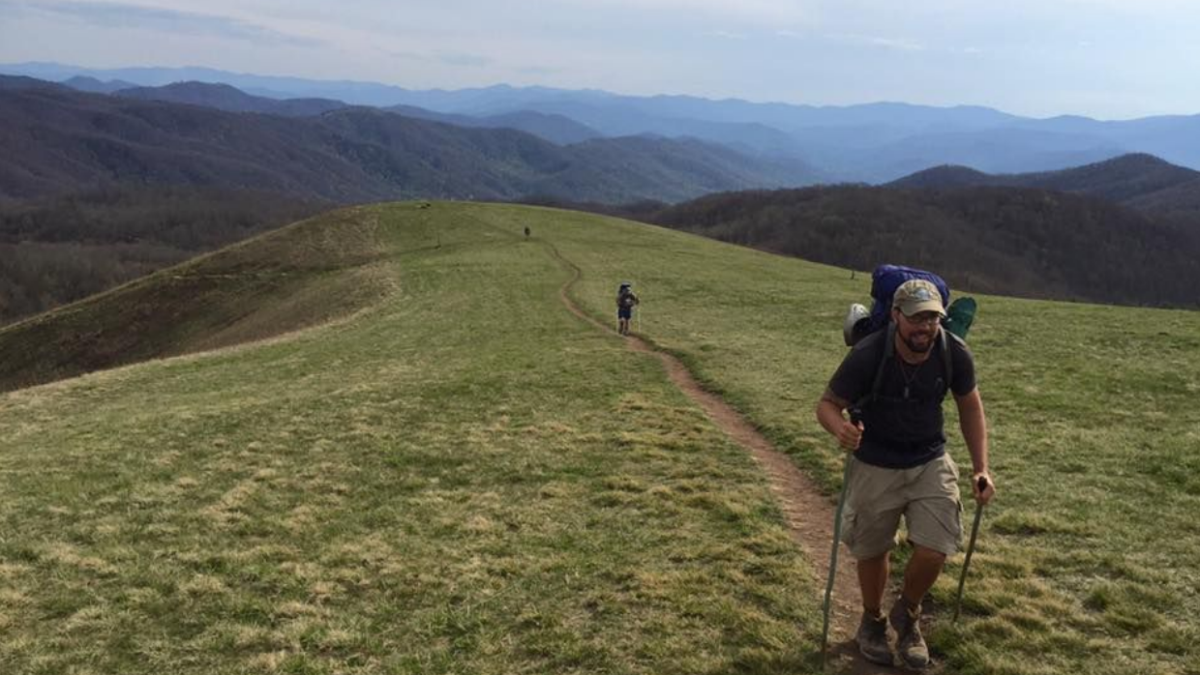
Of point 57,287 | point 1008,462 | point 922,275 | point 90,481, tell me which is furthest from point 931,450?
point 57,287

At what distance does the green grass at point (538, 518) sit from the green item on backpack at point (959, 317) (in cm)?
359

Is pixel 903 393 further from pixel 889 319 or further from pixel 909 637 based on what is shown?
pixel 909 637

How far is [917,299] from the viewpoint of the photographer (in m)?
6.96

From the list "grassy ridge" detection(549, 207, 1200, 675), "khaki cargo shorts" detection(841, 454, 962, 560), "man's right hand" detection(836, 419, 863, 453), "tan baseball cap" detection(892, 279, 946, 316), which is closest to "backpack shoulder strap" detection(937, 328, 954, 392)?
"tan baseball cap" detection(892, 279, 946, 316)

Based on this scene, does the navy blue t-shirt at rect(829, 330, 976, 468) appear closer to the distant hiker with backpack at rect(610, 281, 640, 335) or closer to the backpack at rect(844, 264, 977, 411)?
the backpack at rect(844, 264, 977, 411)

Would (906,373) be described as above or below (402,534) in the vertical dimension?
above

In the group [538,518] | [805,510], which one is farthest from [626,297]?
[805,510]

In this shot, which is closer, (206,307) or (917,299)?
(917,299)

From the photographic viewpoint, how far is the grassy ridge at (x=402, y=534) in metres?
9.06

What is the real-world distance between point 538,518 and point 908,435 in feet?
24.7

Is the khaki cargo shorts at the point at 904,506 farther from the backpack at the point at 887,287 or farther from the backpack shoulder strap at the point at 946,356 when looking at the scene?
the backpack at the point at 887,287

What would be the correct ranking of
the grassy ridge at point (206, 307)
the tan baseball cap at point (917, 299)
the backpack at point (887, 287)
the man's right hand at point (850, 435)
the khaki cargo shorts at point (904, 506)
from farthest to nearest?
the grassy ridge at point (206, 307)
the backpack at point (887, 287)
the khaki cargo shorts at point (904, 506)
the man's right hand at point (850, 435)
the tan baseball cap at point (917, 299)

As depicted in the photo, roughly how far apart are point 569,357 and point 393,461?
38.4ft

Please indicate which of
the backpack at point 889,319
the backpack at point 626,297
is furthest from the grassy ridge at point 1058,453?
the backpack at point 889,319
